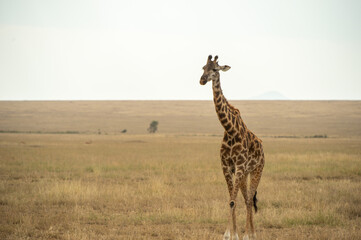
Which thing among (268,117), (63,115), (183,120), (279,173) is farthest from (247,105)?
(279,173)

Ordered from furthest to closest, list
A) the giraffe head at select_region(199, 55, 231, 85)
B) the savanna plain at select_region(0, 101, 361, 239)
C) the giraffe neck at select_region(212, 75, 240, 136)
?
the savanna plain at select_region(0, 101, 361, 239) → the giraffe neck at select_region(212, 75, 240, 136) → the giraffe head at select_region(199, 55, 231, 85)

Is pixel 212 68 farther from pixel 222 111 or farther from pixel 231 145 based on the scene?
pixel 231 145

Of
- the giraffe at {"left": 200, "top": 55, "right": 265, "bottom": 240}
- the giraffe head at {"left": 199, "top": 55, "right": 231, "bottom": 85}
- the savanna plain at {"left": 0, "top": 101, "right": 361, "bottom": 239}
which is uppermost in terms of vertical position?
the giraffe head at {"left": 199, "top": 55, "right": 231, "bottom": 85}

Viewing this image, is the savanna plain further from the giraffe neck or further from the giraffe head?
the giraffe head

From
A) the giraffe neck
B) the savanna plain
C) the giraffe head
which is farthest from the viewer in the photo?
the savanna plain

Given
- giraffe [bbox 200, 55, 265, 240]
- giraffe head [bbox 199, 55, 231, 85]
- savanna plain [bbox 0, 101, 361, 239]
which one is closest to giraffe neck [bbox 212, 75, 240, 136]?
giraffe [bbox 200, 55, 265, 240]

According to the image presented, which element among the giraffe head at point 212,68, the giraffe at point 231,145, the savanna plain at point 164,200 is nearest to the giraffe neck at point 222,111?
the giraffe at point 231,145

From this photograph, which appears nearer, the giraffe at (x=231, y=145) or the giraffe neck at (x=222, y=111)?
the giraffe at (x=231, y=145)

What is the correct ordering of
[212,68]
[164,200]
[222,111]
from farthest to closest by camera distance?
1. [164,200]
2. [222,111]
3. [212,68]

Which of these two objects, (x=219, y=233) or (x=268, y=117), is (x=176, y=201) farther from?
(x=268, y=117)

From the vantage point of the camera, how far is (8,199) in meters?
11.7

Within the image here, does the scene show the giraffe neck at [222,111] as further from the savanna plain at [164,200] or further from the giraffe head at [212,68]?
the savanna plain at [164,200]

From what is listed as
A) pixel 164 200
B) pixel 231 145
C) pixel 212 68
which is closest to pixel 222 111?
pixel 231 145

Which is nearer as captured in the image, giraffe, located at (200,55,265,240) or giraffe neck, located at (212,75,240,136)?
giraffe, located at (200,55,265,240)
